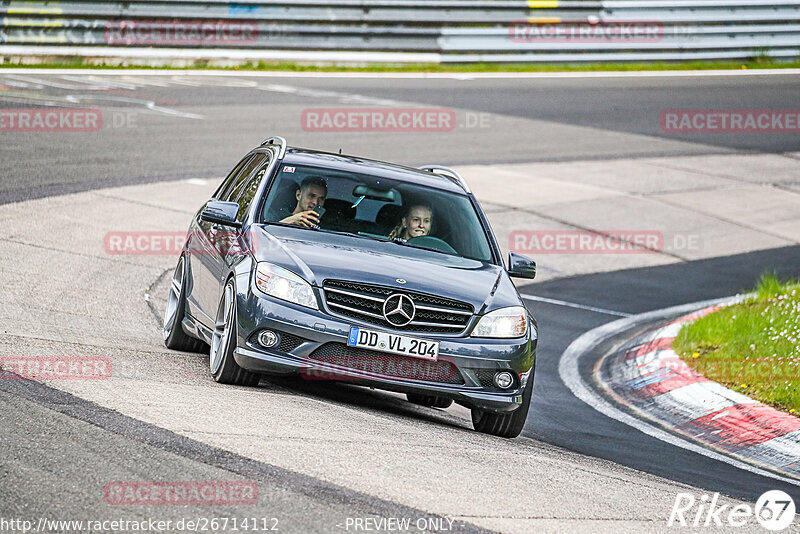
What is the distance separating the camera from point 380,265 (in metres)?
7.77

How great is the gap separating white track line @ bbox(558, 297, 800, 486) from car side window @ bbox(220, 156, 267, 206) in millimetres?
3152

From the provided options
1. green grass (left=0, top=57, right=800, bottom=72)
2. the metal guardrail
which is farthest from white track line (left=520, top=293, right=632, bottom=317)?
the metal guardrail

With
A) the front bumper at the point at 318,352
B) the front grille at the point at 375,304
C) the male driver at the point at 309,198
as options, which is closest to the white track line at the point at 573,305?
the male driver at the point at 309,198

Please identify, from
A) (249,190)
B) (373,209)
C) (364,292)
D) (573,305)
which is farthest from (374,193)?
(573,305)

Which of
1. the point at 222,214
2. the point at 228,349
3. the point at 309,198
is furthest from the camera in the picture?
the point at 309,198

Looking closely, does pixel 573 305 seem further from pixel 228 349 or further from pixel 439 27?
pixel 439 27

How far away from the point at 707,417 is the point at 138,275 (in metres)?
5.79

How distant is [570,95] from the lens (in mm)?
27828

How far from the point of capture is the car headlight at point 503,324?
7684mm

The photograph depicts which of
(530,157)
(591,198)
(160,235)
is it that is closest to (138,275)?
(160,235)

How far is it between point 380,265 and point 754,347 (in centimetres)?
433

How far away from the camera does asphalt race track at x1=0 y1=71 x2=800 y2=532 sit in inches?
221

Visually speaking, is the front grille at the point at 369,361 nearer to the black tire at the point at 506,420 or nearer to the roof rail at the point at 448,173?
→ the black tire at the point at 506,420

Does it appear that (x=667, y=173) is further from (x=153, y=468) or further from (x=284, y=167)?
(x=153, y=468)
